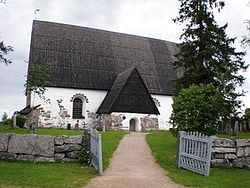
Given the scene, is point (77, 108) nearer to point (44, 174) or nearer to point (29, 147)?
point (29, 147)

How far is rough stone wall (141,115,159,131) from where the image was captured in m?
34.3

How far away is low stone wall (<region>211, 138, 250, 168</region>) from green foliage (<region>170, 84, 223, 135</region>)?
10.9ft

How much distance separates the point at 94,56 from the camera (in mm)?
39594

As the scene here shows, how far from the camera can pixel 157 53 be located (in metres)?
45.2

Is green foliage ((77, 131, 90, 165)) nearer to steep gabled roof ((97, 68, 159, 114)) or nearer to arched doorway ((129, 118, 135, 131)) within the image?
steep gabled roof ((97, 68, 159, 114))

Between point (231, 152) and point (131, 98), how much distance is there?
69.6 ft

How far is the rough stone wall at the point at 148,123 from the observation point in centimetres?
3428

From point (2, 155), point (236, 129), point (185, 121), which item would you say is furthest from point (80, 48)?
point (2, 155)

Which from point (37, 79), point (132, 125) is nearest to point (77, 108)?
point (132, 125)

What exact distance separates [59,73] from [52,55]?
8.59 feet

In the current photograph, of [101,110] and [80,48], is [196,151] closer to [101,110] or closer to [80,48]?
[101,110]

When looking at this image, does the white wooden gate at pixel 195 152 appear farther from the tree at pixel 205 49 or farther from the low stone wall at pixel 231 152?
the tree at pixel 205 49

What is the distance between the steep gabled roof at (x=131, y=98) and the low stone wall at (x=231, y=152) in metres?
20.7

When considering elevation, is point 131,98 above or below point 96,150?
above
